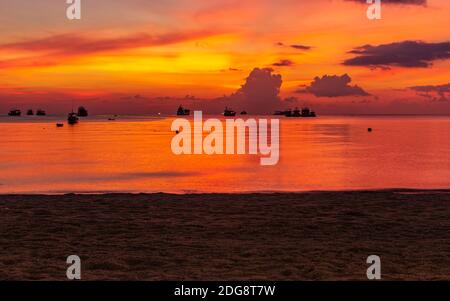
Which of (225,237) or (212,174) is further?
(212,174)

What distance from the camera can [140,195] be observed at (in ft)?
70.9

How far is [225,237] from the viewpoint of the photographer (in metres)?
13.4

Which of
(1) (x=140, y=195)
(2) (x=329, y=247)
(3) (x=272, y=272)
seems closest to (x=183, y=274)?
(3) (x=272, y=272)

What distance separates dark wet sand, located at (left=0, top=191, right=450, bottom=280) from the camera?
10297mm

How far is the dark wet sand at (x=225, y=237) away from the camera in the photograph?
1030 centimetres

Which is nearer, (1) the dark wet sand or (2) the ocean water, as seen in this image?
(1) the dark wet sand

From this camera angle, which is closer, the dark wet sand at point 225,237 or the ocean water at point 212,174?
the dark wet sand at point 225,237

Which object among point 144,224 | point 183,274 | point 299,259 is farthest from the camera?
point 144,224
